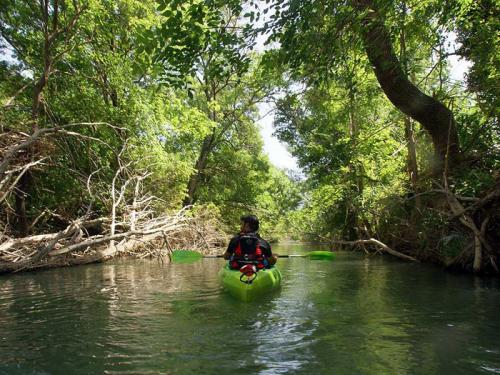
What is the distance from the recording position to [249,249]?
25.1 feet

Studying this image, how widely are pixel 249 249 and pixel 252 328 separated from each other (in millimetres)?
2641

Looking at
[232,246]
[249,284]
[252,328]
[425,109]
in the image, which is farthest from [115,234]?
[425,109]

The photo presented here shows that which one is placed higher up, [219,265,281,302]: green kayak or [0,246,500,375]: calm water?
[219,265,281,302]: green kayak

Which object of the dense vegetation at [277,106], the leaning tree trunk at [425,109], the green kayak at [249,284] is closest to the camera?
the dense vegetation at [277,106]

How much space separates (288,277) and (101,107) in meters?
8.31

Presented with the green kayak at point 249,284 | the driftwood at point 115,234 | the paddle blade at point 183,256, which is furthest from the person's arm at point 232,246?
the driftwood at point 115,234

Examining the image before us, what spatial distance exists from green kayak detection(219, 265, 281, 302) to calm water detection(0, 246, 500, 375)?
19cm

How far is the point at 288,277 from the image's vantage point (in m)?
9.91

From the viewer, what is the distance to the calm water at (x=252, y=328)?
3781 mm

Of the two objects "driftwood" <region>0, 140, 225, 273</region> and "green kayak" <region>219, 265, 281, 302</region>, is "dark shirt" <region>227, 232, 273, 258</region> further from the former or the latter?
"driftwood" <region>0, 140, 225, 273</region>

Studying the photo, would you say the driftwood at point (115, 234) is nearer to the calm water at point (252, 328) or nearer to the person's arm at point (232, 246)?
the calm water at point (252, 328)

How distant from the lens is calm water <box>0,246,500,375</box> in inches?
149

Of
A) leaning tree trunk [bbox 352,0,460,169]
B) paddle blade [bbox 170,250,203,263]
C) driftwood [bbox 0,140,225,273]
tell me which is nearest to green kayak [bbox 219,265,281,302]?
paddle blade [bbox 170,250,203,263]

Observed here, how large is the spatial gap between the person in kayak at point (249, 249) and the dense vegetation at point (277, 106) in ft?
9.01
